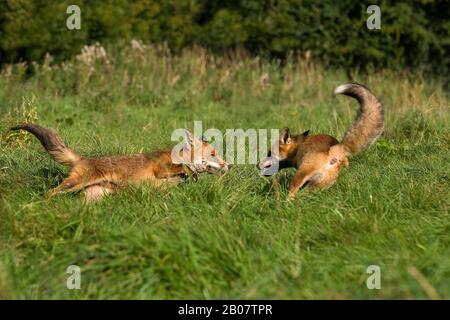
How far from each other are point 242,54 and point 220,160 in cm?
1169

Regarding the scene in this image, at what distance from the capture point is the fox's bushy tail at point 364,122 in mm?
8094

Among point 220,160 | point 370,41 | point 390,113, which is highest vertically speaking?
point 370,41

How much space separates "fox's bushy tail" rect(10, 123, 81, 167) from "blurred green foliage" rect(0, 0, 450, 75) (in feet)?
33.3

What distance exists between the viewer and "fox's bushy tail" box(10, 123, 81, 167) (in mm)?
7559

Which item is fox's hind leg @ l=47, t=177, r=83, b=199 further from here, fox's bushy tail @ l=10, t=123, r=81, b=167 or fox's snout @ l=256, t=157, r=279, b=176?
fox's snout @ l=256, t=157, r=279, b=176

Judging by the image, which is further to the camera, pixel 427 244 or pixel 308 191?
pixel 308 191

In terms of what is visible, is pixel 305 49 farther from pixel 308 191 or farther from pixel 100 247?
pixel 100 247

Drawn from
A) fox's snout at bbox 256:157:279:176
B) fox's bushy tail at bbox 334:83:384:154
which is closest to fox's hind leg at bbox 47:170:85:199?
fox's snout at bbox 256:157:279:176

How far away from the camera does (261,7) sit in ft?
65.9

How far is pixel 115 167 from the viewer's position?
25.5 feet

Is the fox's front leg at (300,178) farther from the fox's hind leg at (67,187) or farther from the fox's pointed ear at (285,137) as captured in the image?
the fox's hind leg at (67,187)

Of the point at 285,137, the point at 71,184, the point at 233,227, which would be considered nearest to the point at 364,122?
the point at 285,137

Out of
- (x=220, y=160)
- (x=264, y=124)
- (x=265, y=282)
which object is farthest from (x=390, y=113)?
(x=265, y=282)

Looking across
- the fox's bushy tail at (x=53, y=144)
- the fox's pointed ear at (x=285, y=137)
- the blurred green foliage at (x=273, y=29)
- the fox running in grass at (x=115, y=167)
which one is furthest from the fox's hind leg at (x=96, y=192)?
the blurred green foliage at (x=273, y=29)
